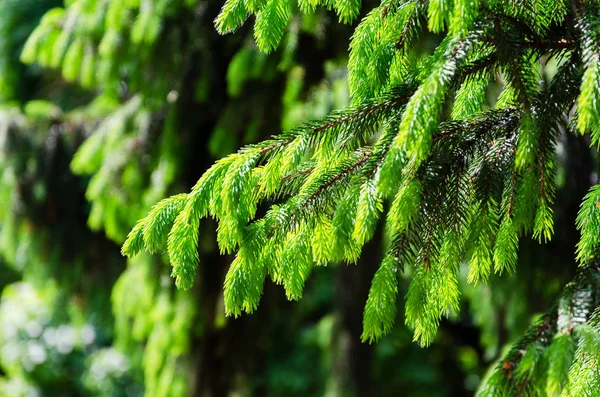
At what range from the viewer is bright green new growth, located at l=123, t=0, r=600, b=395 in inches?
50.8

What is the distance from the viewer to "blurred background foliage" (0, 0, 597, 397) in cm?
336

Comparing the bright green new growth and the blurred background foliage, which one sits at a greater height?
the blurred background foliage

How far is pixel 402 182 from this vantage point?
52.2 inches

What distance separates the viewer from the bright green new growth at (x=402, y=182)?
4.24 feet

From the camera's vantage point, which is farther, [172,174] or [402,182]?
[172,174]

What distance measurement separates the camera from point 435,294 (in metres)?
1.38

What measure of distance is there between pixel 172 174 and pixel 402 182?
237 centimetres

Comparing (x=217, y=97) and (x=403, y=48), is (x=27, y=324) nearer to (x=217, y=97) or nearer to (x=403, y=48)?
(x=217, y=97)

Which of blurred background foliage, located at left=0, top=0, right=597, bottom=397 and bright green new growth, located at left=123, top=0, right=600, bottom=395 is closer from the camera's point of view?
bright green new growth, located at left=123, top=0, right=600, bottom=395

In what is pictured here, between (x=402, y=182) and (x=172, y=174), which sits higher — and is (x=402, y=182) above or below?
below

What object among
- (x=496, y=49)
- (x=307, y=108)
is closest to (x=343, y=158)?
(x=496, y=49)

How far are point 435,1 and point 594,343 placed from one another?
22.7 inches

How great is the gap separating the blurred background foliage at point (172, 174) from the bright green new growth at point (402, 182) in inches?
59.9

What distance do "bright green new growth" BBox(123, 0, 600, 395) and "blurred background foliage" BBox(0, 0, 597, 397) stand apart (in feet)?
4.99
